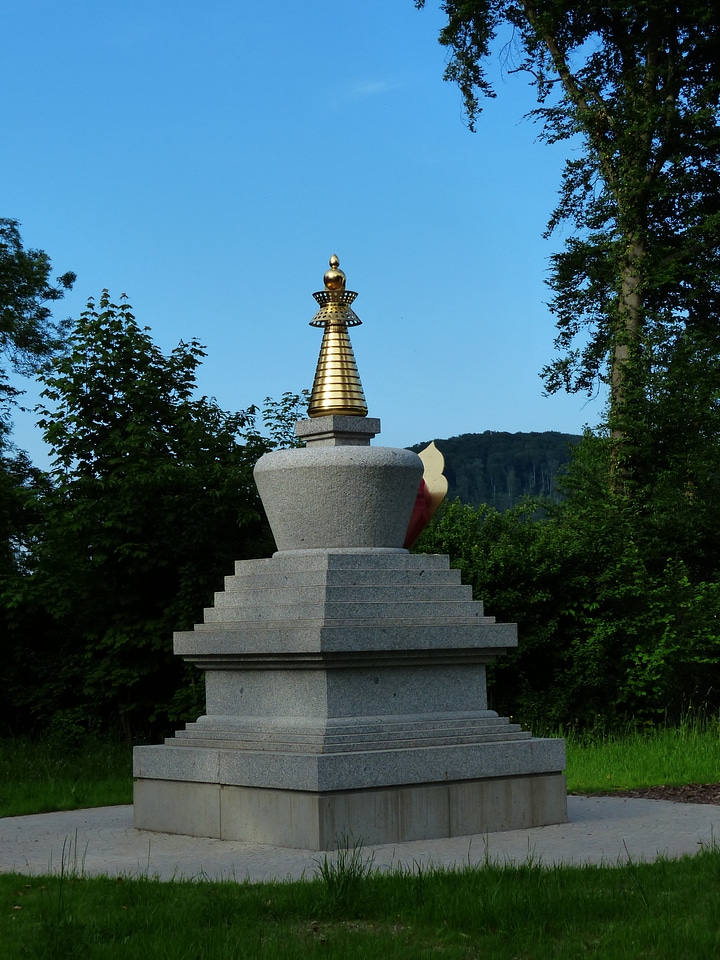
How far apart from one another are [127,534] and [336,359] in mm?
6371

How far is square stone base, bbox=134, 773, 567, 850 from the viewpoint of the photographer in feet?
30.7

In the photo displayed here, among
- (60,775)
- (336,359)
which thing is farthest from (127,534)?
(336,359)

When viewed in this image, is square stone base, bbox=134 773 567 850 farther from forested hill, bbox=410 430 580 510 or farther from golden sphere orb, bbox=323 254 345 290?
forested hill, bbox=410 430 580 510

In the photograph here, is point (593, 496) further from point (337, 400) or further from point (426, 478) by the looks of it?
point (337, 400)

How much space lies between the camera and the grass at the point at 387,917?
19.8 ft

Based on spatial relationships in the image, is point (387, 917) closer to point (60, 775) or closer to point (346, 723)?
point (346, 723)

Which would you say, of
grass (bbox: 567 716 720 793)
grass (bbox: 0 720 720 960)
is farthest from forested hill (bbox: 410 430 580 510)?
grass (bbox: 0 720 720 960)

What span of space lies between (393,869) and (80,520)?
Answer: 968 cm

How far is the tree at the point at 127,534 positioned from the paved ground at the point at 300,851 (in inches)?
227

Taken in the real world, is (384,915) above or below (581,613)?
below

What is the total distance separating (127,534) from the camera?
55.8 feet

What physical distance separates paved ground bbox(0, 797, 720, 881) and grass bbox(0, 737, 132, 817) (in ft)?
4.60

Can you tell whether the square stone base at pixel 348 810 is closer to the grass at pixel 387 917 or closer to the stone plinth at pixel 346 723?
the stone plinth at pixel 346 723

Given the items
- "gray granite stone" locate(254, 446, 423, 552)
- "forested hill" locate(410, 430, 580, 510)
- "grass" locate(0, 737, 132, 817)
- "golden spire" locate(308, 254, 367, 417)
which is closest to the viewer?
"gray granite stone" locate(254, 446, 423, 552)
